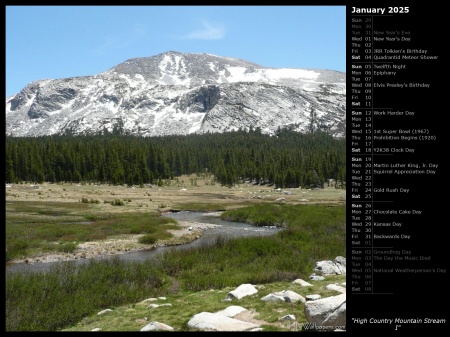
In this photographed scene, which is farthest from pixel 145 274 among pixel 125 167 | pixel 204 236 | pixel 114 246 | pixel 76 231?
pixel 125 167

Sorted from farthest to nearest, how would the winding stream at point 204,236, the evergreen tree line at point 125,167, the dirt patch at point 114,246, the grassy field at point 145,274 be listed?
the evergreen tree line at point 125,167
the dirt patch at point 114,246
the winding stream at point 204,236
the grassy field at point 145,274

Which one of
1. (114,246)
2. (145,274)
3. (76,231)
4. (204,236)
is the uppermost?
(145,274)

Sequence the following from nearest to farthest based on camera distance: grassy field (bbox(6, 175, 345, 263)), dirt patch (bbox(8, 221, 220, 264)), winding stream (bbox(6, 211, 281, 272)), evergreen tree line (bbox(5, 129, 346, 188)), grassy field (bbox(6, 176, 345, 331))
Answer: grassy field (bbox(6, 176, 345, 331)) → winding stream (bbox(6, 211, 281, 272)) → dirt patch (bbox(8, 221, 220, 264)) → grassy field (bbox(6, 175, 345, 263)) → evergreen tree line (bbox(5, 129, 346, 188))

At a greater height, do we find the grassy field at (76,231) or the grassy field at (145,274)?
the grassy field at (145,274)

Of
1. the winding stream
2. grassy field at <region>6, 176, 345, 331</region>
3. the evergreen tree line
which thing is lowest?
the winding stream

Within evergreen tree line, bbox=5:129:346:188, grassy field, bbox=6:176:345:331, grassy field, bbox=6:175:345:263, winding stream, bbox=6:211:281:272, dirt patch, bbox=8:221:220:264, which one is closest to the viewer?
grassy field, bbox=6:176:345:331

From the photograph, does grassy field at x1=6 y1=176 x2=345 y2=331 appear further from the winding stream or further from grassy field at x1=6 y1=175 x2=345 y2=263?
the winding stream

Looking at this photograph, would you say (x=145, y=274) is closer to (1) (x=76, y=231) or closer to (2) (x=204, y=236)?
(2) (x=204, y=236)

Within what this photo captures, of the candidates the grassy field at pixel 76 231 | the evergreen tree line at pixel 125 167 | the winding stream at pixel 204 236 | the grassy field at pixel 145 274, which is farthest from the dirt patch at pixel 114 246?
the evergreen tree line at pixel 125 167

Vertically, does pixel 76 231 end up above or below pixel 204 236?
above

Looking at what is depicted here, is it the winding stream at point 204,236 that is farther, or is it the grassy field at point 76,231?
the grassy field at point 76,231

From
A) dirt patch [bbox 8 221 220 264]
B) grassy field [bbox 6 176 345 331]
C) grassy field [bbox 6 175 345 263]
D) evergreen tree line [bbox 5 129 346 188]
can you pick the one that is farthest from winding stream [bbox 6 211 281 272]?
evergreen tree line [bbox 5 129 346 188]

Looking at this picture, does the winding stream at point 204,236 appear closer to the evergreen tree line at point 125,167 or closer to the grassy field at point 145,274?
the grassy field at point 145,274
